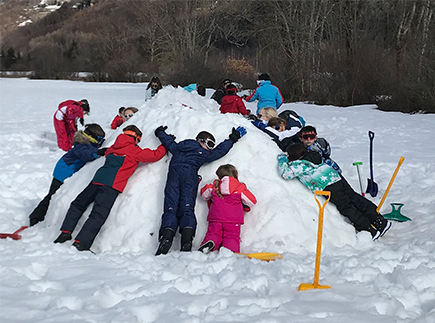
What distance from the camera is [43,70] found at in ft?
168

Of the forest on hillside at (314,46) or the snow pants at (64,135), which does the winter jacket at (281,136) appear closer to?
the snow pants at (64,135)

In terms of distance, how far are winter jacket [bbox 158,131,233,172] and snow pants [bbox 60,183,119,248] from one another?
2.40ft

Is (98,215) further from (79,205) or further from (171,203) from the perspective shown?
(171,203)

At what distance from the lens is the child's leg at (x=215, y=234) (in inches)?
159

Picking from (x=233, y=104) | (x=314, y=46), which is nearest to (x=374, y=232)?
(x=233, y=104)

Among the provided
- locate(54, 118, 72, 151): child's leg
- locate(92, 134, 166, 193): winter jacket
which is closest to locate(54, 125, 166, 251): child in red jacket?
locate(92, 134, 166, 193): winter jacket

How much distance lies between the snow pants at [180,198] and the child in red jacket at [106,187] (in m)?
0.42

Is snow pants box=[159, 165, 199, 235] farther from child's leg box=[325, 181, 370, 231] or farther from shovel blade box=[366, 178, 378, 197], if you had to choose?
shovel blade box=[366, 178, 378, 197]

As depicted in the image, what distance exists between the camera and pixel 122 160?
15.0ft

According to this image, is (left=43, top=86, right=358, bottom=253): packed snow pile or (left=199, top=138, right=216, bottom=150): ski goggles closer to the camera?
(left=43, top=86, right=358, bottom=253): packed snow pile

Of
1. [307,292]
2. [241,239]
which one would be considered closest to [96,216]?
[241,239]

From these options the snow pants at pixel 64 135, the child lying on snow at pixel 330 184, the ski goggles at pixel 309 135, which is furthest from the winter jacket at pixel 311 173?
the snow pants at pixel 64 135

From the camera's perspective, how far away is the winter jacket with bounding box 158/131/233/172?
4535 mm

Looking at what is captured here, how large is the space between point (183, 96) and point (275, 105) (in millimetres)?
1936
